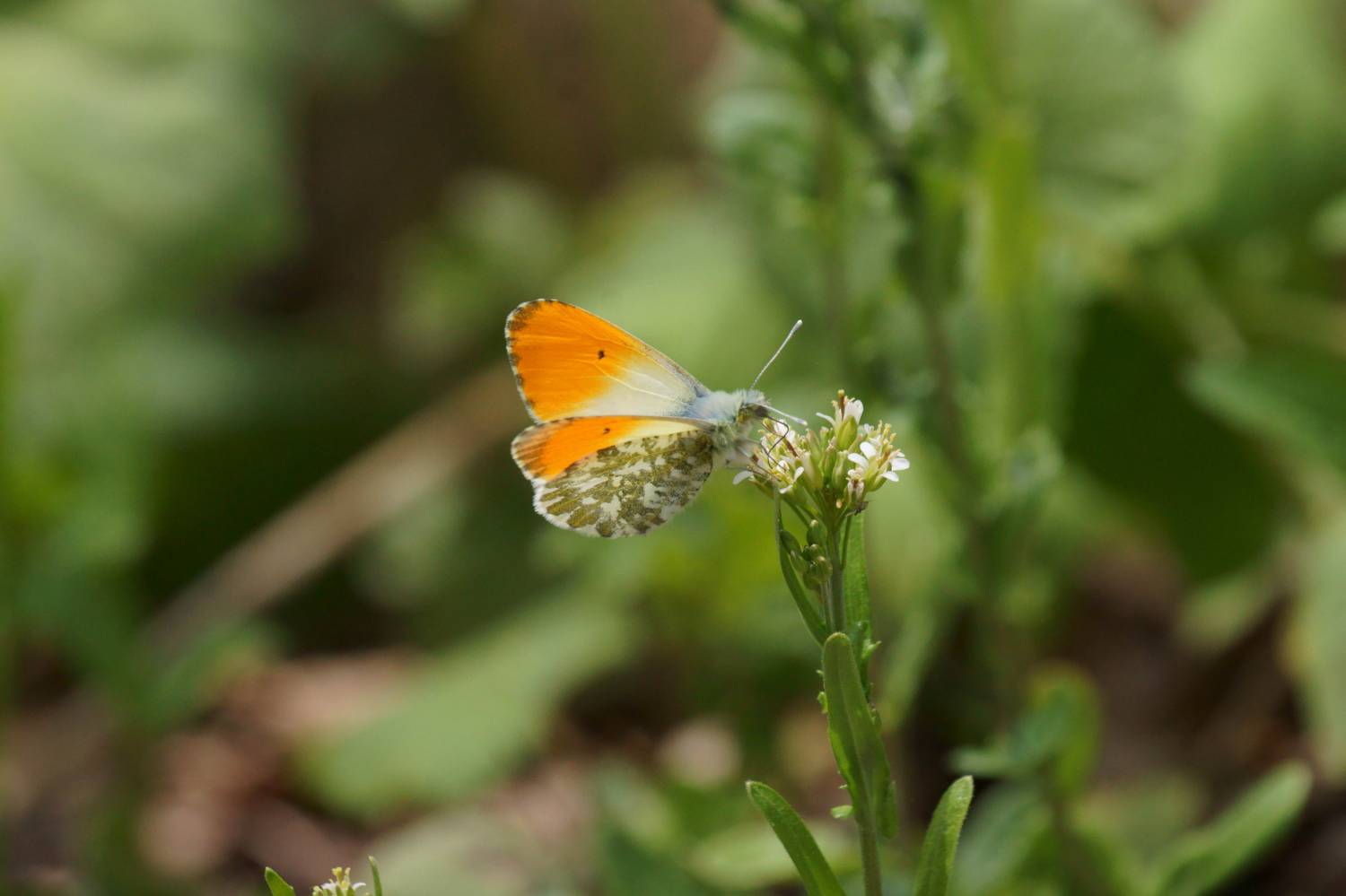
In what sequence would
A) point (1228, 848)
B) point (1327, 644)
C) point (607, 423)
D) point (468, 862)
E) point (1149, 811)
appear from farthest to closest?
point (468, 862)
point (1149, 811)
point (1327, 644)
point (1228, 848)
point (607, 423)

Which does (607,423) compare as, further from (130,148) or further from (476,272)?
(476,272)

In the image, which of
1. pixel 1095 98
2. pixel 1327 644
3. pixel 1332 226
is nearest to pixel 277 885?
pixel 1327 644

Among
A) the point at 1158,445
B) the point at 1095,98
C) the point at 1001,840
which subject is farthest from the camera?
the point at 1158,445

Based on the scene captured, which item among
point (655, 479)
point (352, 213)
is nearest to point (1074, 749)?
point (655, 479)

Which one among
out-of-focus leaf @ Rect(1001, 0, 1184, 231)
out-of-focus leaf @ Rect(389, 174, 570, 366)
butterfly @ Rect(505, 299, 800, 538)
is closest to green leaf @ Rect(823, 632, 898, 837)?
butterfly @ Rect(505, 299, 800, 538)

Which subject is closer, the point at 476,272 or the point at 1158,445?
the point at 1158,445

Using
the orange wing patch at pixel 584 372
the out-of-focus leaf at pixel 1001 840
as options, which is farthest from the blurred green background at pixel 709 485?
the orange wing patch at pixel 584 372

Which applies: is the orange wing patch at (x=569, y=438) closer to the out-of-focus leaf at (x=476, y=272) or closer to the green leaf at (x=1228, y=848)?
the green leaf at (x=1228, y=848)
